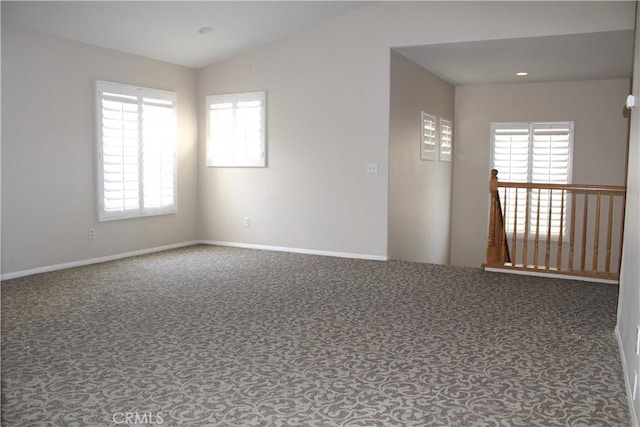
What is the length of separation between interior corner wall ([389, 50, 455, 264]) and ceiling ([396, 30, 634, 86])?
0.95ft

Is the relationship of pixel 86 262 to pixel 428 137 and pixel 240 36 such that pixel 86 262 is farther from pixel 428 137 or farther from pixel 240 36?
pixel 428 137

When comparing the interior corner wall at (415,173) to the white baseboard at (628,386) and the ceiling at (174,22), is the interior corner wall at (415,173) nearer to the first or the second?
the ceiling at (174,22)

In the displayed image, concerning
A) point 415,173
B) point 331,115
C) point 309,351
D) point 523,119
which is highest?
point 523,119

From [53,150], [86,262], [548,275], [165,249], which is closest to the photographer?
[548,275]

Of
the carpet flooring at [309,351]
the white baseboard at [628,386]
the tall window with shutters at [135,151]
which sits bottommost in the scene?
the carpet flooring at [309,351]

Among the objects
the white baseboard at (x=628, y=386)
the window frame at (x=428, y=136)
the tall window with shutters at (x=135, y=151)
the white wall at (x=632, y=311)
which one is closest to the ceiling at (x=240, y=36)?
the tall window with shutters at (x=135, y=151)

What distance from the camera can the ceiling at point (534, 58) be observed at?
6.26 meters

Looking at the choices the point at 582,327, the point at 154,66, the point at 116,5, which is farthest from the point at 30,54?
the point at 582,327

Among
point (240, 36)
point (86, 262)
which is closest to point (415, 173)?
point (240, 36)

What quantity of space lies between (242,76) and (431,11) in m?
2.69

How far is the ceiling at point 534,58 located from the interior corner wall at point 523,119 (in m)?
0.33

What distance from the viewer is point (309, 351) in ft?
12.0

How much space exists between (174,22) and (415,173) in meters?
3.62

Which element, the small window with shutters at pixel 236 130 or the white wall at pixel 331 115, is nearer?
the white wall at pixel 331 115
